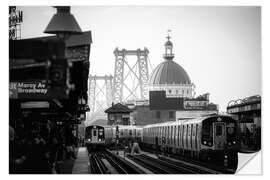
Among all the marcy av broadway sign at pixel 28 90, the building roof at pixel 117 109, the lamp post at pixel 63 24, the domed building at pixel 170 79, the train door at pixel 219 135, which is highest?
the domed building at pixel 170 79

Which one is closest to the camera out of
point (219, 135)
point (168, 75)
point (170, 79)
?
point (219, 135)

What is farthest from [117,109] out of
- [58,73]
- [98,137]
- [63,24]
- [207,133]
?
[58,73]

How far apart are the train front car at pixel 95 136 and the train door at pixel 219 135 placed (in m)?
17.1

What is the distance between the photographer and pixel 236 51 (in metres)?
23.7

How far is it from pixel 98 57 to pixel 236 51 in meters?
6.50

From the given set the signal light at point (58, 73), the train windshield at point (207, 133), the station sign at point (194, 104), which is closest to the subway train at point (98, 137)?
the train windshield at point (207, 133)

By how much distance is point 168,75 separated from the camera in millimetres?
108750

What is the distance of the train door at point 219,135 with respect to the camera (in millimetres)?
23920

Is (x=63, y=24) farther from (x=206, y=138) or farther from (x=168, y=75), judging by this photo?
(x=168, y=75)

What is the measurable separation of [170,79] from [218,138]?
84.4m

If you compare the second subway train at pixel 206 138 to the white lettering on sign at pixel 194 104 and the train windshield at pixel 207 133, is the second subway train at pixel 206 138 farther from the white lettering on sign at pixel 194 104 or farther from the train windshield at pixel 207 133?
the white lettering on sign at pixel 194 104
